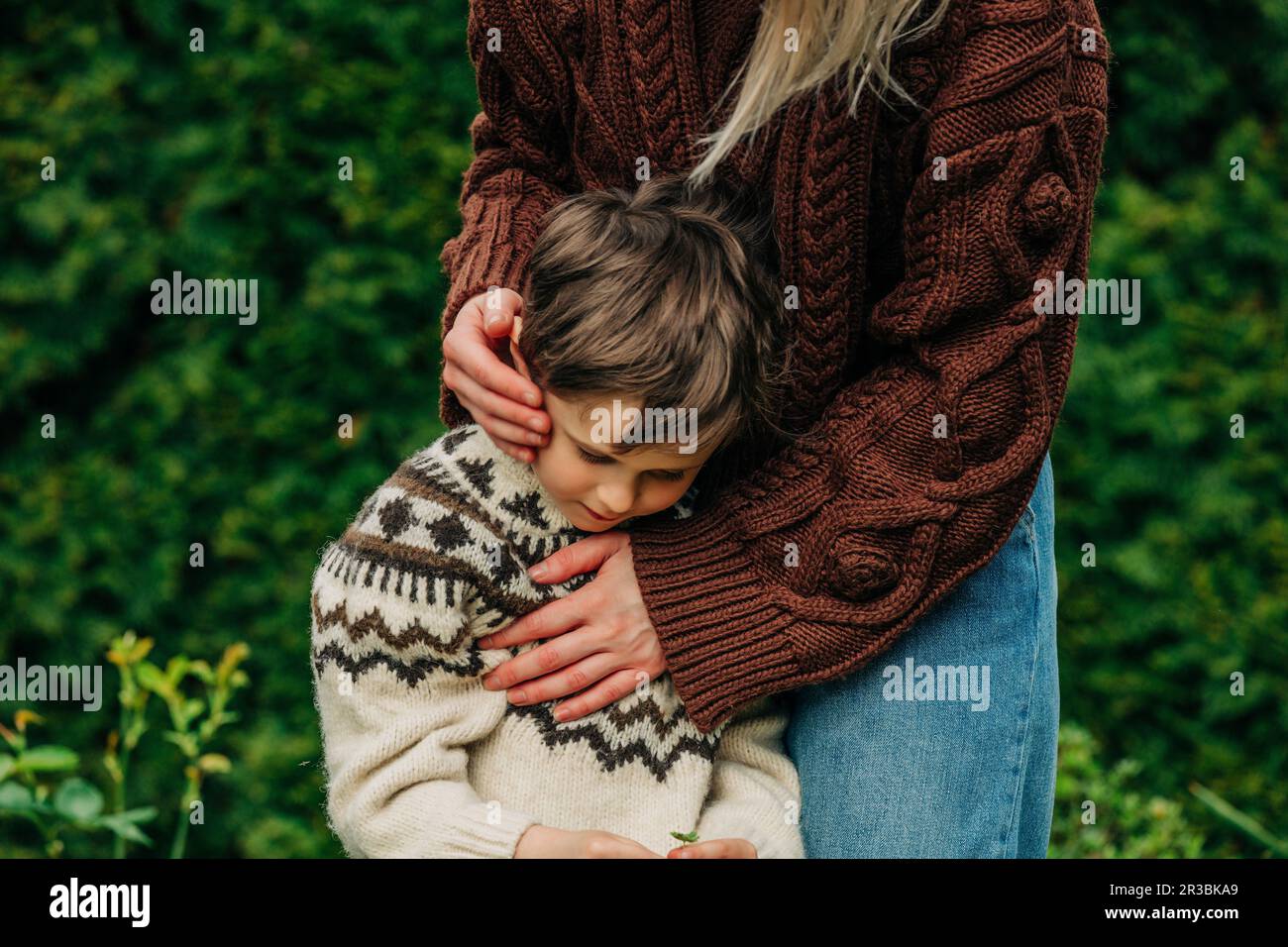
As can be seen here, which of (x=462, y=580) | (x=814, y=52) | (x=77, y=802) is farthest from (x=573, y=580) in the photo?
(x=814, y=52)

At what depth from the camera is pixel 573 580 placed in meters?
1.87

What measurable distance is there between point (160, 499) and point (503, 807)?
88.2 inches

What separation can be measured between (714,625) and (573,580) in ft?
0.74

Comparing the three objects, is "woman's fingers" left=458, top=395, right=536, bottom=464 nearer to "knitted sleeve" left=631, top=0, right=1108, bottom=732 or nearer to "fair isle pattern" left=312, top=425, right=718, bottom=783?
"fair isle pattern" left=312, top=425, right=718, bottom=783

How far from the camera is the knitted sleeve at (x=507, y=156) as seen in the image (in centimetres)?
192

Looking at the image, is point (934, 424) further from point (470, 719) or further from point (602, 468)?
point (470, 719)

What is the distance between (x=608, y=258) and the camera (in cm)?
175

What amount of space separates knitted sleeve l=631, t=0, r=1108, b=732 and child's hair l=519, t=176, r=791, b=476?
0.15m

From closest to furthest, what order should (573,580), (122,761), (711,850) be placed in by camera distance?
(711,850), (573,580), (122,761)

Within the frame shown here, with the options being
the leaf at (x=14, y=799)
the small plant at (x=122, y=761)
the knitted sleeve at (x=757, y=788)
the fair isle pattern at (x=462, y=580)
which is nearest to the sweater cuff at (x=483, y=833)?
the fair isle pattern at (x=462, y=580)

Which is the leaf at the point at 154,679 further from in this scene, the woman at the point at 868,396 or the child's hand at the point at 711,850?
the child's hand at the point at 711,850

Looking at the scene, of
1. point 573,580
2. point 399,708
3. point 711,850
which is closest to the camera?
point 711,850

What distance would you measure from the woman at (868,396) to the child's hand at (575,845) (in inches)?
7.2

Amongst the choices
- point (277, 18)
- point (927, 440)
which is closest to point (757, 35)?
point (927, 440)
